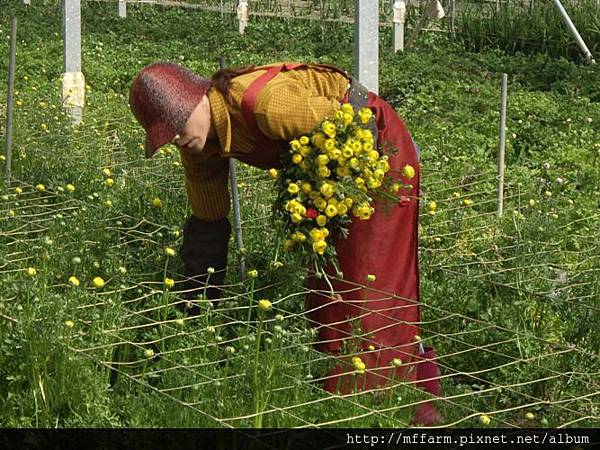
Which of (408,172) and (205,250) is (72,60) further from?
(408,172)

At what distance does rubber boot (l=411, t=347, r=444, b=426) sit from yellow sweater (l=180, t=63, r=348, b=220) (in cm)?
79

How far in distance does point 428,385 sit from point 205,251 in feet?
2.87

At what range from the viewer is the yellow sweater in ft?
12.5

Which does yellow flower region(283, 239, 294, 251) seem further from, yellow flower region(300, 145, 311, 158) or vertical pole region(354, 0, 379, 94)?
vertical pole region(354, 0, 379, 94)

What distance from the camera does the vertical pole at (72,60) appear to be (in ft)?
24.7

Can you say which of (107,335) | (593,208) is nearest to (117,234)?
(107,335)

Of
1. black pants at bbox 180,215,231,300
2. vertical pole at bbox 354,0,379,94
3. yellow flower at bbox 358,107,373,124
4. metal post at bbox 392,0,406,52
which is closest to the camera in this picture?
yellow flower at bbox 358,107,373,124

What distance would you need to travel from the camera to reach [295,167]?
3.96m

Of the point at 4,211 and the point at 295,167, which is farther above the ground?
the point at 295,167

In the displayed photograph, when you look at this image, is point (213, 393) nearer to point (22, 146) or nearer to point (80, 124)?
point (22, 146)

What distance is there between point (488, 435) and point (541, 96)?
224 inches

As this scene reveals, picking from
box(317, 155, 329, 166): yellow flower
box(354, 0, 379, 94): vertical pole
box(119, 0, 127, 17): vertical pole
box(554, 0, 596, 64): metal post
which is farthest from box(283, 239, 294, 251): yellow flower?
box(119, 0, 127, 17): vertical pole

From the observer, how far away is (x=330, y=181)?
393 centimetres

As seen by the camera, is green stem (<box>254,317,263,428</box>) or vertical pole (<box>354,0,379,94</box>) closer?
green stem (<box>254,317,263,428</box>)
